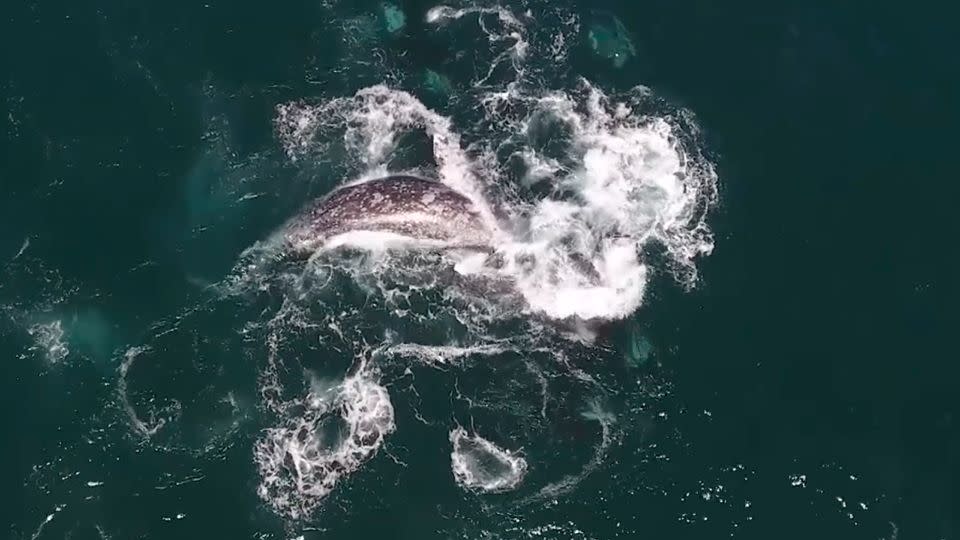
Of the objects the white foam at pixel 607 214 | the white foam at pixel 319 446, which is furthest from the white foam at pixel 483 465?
the white foam at pixel 607 214

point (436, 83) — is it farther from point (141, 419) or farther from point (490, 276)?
point (141, 419)

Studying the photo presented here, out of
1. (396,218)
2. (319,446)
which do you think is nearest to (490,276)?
(396,218)

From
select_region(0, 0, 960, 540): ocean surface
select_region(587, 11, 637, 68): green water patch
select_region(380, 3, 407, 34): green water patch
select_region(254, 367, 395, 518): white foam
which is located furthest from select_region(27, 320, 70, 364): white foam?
select_region(587, 11, 637, 68): green water patch

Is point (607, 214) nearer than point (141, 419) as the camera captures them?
No

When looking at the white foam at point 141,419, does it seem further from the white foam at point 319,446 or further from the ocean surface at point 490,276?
the white foam at point 319,446

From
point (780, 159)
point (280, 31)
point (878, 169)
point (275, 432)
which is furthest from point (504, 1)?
point (275, 432)

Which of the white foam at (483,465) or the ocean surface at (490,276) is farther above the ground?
the ocean surface at (490,276)

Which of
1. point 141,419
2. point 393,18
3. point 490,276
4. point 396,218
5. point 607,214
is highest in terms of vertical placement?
point 393,18
